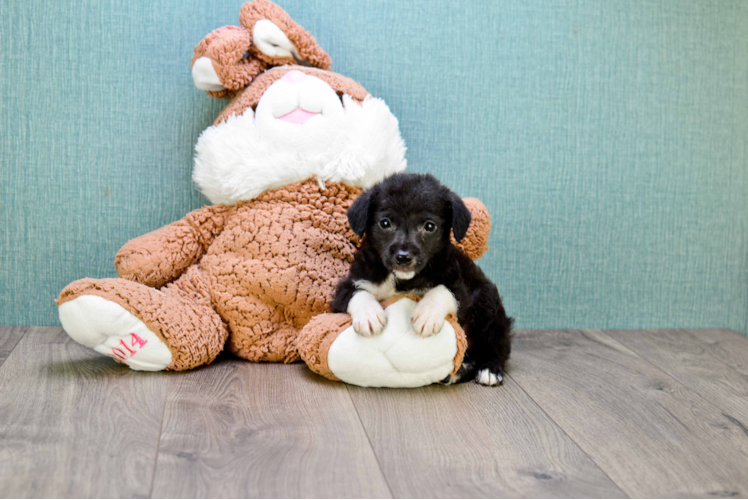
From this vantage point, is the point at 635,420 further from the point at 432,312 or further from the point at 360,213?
the point at 360,213

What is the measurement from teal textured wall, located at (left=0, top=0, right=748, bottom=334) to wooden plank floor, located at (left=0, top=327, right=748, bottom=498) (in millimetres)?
481

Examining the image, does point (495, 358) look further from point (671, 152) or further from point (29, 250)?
point (29, 250)

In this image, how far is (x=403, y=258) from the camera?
1649 millimetres

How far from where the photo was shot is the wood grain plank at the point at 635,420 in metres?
1.35

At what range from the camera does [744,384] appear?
6.57 feet

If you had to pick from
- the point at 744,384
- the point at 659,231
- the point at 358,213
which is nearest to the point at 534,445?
the point at 358,213

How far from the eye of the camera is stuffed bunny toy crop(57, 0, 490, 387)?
1.95m

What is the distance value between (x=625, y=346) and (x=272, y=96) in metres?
1.54

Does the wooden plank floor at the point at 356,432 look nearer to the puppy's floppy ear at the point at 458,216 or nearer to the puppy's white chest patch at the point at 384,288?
the puppy's white chest patch at the point at 384,288

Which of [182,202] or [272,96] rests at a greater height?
[272,96]

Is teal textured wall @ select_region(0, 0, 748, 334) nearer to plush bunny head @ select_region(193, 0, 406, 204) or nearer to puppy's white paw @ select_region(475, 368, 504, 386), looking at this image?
plush bunny head @ select_region(193, 0, 406, 204)

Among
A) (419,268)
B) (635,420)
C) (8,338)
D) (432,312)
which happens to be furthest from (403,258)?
(8,338)

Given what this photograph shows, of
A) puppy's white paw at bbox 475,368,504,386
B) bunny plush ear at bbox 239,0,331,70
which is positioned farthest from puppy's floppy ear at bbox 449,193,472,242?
bunny plush ear at bbox 239,0,331,70

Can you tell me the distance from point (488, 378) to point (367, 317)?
43 centimetres
